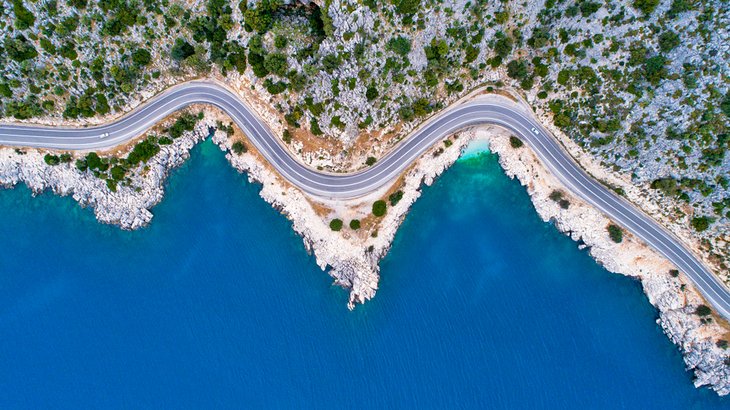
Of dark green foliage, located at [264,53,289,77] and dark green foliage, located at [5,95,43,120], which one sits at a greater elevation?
dark green foliage, located at [5,95,43,120]

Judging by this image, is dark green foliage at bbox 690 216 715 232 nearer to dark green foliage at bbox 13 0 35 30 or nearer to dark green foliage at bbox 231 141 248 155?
dark green foliage at bbox 231 141 248 155

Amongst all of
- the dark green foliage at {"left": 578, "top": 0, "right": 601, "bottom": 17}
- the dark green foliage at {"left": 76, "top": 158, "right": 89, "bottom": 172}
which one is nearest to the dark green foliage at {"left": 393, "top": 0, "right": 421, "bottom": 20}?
the dark green foliage at {"left": 578, "top": 0, "right": 601, "bottom": 17}

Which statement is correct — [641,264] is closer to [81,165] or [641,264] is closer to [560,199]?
[560,199]

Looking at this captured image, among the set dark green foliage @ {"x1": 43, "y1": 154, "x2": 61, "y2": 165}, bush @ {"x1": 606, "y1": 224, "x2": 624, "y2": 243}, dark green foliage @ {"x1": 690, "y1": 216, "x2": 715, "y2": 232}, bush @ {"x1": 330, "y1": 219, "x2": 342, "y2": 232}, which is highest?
dark green foliage @ {"x1": 43, "y1": 154, "x2": 61, "y2": 165}

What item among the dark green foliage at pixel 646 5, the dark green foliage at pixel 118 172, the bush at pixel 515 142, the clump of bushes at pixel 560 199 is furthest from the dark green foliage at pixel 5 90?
the dark green foliage at pixel 646 5

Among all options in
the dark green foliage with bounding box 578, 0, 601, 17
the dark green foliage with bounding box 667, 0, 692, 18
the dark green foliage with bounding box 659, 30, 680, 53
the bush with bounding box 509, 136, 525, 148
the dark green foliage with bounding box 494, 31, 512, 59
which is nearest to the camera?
the dark green foliage with bounding box 667, 0, 692, 18

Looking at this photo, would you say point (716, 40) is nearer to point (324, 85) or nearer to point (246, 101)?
point (324, 85)

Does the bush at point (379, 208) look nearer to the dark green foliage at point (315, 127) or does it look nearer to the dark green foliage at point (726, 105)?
the dark green foliage at point (315, 127)
